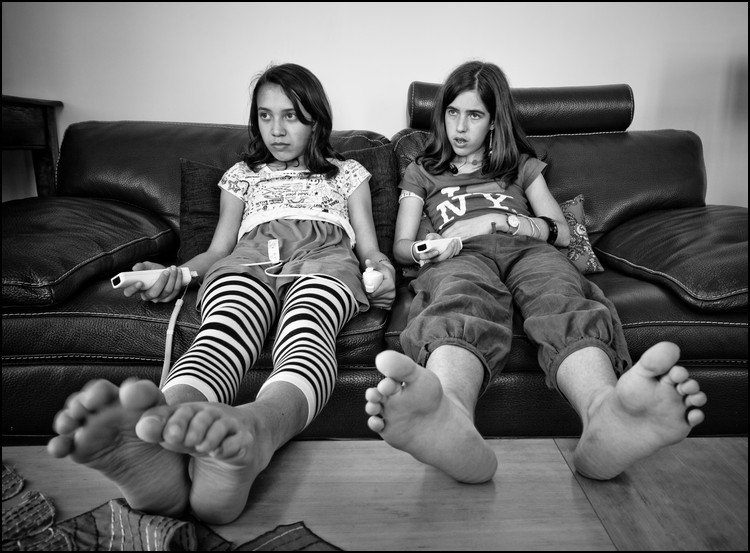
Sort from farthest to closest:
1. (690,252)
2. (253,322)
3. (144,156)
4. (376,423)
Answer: (144,156)
(690,252)
(253,322)
(376,423)

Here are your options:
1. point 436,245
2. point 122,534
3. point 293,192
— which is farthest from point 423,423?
point 293,192

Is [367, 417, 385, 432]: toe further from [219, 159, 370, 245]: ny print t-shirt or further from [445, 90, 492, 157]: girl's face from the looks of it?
[445, 90, 492, 157]: girl's face

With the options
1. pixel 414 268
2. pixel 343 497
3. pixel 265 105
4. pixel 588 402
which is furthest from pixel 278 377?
pixel 265 105

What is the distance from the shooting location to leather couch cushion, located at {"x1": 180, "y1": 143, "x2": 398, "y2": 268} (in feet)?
4.59

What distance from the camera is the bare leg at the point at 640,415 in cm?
63

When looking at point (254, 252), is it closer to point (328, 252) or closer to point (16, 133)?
point (328, 252)

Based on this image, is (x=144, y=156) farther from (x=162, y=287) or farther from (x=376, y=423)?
(x=376, y=423)

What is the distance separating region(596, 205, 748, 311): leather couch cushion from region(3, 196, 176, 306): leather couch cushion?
3.80ft

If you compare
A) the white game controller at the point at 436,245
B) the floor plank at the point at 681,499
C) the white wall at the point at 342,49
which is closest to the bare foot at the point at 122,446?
the floor plank at the point at 681,499

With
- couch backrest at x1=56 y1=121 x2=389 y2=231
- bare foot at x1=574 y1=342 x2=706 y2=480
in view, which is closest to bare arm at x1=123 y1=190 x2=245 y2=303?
couch backrest at x1=56 y1=121 x2=389 y2=231

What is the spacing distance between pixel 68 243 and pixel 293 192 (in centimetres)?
49

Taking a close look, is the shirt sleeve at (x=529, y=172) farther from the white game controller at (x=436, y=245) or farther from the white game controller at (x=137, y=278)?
the white game controller at (x=137, y=278)

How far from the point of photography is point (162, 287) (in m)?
1.13

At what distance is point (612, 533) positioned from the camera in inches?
23.2
